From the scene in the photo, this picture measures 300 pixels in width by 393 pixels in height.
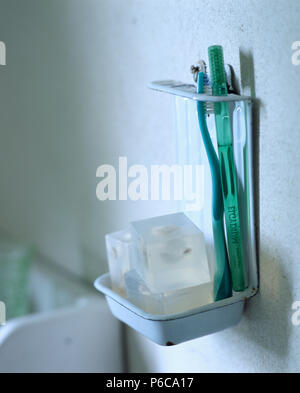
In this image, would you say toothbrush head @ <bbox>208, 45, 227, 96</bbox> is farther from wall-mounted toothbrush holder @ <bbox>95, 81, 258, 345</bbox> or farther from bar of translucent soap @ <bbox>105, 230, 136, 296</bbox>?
bar of translucent soap @ <bbox>105, 230, 136, 296</bbox>

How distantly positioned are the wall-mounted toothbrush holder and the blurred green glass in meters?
0.69

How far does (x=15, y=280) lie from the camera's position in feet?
4.20

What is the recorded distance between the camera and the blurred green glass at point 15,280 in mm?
1256

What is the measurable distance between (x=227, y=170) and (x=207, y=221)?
0.08m

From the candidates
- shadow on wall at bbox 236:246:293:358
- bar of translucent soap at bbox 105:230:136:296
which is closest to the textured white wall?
shadow on wall at bbox 236:246:293:358

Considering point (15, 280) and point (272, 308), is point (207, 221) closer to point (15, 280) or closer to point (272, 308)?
point (272, 308)

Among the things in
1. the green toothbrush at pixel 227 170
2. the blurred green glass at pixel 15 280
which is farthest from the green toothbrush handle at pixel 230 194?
the blurred green glass at pixel 15 280

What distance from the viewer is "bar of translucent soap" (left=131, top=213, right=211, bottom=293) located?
1.96 feet

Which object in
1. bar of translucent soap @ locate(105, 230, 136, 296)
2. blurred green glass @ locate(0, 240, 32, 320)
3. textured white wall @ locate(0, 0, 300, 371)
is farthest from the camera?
blurred green glass @ locate(0, 240, 32, 320)

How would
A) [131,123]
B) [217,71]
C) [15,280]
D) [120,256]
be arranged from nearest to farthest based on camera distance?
[217,71], [120,256], [131,123], [15,280]

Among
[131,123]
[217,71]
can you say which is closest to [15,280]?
[131,123]

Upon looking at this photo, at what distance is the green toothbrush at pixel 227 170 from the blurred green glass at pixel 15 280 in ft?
2.59

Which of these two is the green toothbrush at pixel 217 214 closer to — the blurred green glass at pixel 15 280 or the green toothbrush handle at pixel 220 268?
the green toothbrush handle at pixel 220 268

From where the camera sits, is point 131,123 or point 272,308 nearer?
point 272,308
